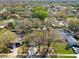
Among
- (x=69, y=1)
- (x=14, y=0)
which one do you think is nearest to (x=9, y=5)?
(x=14, y=0)

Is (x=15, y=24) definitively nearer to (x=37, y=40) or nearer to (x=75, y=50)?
(x=37, y=40)

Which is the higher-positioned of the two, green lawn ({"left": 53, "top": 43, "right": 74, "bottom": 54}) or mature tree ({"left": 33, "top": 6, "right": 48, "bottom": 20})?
mature tree ({"left": 33, "top": 6, "right": 48, "bottom": 20})

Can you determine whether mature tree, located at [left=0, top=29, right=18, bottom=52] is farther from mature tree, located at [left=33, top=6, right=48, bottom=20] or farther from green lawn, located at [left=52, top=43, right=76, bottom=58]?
green lawn, located at [left=52, top=43, right=76, bottom=58]

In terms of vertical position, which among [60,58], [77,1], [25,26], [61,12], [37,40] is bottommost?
[60,58]

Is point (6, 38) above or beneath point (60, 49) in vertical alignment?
above

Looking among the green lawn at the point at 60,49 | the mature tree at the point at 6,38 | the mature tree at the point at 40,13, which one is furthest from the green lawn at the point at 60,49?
the mature tree at the point at 6,38

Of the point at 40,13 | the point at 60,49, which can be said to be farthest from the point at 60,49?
the point at 40,13

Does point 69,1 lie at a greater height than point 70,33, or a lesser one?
greater

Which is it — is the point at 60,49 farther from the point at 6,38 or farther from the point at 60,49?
the point at 6,38

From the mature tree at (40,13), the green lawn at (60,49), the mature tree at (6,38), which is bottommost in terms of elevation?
the green lawn at (60,49)

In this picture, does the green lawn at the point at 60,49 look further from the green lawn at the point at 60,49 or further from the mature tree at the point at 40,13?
the mature tree at the point at 40,13

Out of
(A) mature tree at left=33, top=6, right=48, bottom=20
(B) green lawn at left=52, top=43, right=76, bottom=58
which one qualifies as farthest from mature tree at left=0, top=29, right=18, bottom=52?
(B) green lawn at left=52, top=43, right=76, bottom=58
